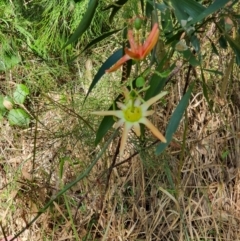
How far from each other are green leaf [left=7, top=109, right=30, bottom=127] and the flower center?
1359mm

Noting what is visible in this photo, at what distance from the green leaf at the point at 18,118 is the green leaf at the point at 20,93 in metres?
0.04

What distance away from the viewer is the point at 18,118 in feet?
6.50

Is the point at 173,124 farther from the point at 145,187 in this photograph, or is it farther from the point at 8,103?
the point at 8,103

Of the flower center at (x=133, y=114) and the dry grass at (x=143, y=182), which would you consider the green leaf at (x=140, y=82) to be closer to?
the flower center at (x=133, y=114)

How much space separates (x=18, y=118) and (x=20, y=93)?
10 centimetres

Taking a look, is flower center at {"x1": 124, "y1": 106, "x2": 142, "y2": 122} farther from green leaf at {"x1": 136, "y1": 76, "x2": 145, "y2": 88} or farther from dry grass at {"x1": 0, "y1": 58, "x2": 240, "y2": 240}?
dry grass at {"x1": 0, "y1": 58, "x2": 240, "y2": 240}

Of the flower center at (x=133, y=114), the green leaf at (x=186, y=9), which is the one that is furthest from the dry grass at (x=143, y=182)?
the flower center at (x=133, y=114)

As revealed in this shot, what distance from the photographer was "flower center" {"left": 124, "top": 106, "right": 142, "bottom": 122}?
2.14ft

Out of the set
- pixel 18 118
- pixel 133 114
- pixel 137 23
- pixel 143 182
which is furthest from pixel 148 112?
pixel 18 118

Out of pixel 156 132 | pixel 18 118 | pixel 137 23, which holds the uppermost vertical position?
pixel 18 118

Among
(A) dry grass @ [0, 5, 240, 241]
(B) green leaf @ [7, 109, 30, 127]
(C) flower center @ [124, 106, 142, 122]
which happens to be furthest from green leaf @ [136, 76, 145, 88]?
(B) green leaf @ [7, 109, 30, 127]

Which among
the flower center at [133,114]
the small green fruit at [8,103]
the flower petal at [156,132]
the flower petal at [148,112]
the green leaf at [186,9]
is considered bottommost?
the flower petal at [156,132]

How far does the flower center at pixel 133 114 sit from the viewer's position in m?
0.65

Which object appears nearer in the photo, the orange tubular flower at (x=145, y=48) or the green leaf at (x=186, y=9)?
the orange tubular flower at (x=145, y=48)
